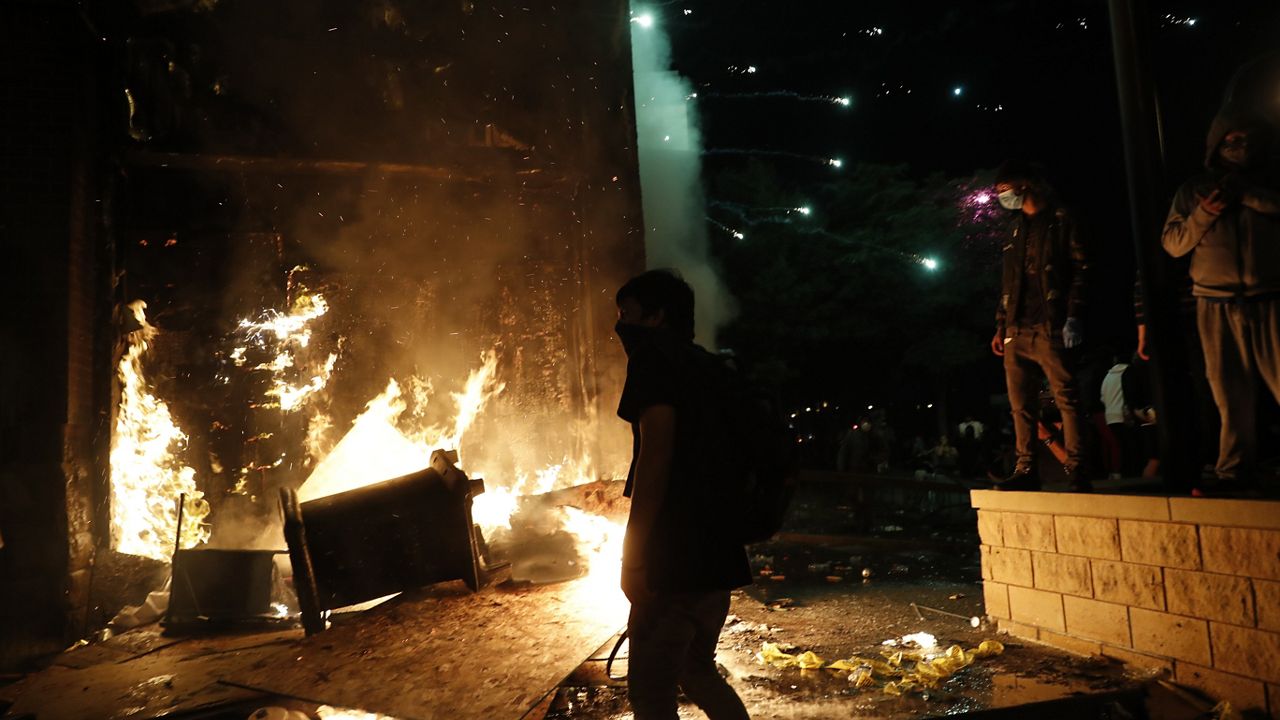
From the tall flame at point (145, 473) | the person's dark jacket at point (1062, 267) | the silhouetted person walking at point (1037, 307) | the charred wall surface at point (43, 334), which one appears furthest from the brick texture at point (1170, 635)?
the tall flame at point (145, 473)

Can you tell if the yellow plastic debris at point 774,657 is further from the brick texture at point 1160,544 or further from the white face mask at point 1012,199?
the white face mask at point 1012,199

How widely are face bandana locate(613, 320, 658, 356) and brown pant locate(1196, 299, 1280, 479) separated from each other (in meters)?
3.86

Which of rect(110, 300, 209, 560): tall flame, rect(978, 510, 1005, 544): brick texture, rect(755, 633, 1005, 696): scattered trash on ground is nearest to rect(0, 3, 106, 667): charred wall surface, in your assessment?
rect(110, 300, 209, 560): tall flame

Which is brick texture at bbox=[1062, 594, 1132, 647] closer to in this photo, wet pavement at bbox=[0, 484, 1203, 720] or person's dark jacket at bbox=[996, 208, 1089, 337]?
wet pavement at bbox=[0, 484, 1203, 720]

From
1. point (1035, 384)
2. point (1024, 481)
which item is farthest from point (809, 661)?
point (1035, 384)

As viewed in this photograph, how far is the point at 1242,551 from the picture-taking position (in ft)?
12.6

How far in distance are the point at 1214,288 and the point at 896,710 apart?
325 centimetres

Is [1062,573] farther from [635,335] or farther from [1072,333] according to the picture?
[635,335]

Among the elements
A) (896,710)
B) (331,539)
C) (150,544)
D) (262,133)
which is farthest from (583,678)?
(262,133)

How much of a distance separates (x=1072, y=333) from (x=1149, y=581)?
1.71 m

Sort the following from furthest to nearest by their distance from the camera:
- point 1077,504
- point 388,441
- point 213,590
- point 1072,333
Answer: point 388,441
point 213,590
point 1072,333
point 1077,504

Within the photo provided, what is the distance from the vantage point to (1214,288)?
4.53m

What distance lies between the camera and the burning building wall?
670cm

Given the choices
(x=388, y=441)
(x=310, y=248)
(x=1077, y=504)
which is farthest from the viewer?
(x=310, y=248)
